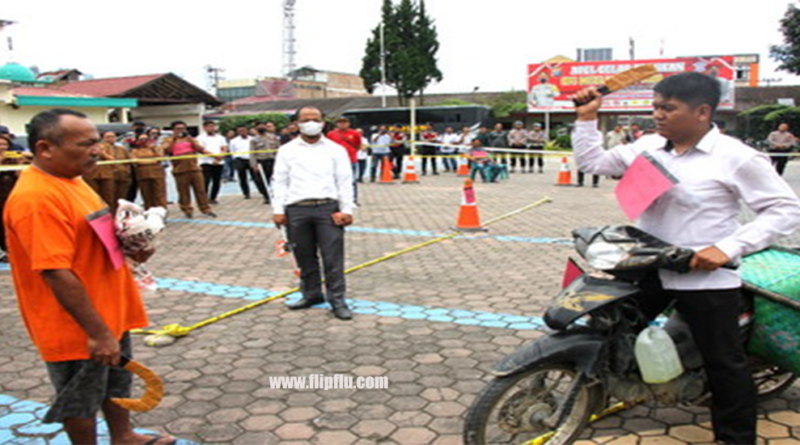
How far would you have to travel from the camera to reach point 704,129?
102 inches

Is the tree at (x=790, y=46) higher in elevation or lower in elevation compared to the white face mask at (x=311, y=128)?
higher

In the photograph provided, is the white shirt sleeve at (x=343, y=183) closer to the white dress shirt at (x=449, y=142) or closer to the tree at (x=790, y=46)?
the white dress shirt at (x=449, y=142)

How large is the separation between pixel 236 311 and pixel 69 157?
298cm

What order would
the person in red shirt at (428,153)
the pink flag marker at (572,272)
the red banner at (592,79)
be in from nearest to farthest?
1. the pink flag marker at (572,272)
2. the person in red shirt at (428,153)
3. the red banner at (592,79)

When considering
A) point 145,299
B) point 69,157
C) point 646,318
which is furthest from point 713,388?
point 145,299

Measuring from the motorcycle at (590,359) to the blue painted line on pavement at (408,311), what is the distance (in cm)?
186

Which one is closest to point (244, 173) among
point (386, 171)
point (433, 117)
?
point (386, 171)

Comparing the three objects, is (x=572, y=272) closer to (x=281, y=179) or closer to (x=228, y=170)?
(x=281, y=179)

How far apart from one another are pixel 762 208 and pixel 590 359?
3.04ft

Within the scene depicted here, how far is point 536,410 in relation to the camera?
106 inches

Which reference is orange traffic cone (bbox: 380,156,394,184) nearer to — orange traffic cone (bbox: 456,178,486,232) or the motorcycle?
orange traffic cone (bbox: 456,178,486,232)

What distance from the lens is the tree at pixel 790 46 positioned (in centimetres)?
1941

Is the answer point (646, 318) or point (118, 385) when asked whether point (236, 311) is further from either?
point (646, 318)

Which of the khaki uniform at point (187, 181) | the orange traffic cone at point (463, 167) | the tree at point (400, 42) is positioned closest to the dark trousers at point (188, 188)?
the khaki uniform at point (187, 181)
